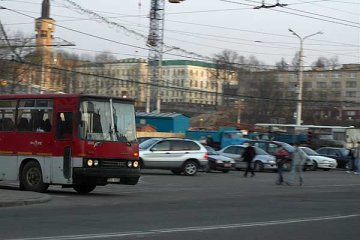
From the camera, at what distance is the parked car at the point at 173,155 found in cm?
2914

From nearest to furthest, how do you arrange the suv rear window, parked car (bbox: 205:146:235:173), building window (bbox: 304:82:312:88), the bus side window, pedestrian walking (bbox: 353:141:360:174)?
the bus side window, the suv rear window, parked car (bbox: 205:146:235:173), pedestrian walking (bbox: 353:141:360:174), building window (bbox: 304:82:312:88)

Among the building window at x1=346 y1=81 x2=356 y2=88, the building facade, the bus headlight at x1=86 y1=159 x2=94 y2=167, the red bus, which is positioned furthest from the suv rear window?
the building window at x1=346 y1=81 x2=356 y2=88

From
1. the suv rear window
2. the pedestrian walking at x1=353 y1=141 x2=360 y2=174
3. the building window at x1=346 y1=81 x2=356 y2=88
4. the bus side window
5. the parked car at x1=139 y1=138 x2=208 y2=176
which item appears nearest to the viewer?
the bus side window

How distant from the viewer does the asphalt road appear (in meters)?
10.0

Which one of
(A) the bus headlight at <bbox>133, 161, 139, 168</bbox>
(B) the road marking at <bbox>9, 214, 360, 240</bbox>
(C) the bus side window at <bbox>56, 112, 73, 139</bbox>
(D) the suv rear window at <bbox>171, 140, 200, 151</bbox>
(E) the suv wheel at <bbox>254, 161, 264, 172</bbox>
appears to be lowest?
(E) the suv wheel at <bbox>254, 161, 264, 172</bbox>

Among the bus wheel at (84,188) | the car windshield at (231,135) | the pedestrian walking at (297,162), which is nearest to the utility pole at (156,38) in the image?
the car windshield at (231,135)

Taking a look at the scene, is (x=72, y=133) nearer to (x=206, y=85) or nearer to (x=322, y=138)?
(x=322, y=138)

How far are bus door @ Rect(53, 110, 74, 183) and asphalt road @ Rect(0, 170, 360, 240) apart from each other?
0.72 m

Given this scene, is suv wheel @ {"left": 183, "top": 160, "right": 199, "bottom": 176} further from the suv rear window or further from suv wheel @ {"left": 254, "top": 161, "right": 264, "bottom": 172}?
suv wheel @ {"left": 254, "top": 161, "right": 264, "bottom": 172}

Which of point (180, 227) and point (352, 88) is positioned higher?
point (352, 88)

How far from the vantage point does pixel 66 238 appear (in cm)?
917

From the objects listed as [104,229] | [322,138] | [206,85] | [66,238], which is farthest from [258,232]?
[206,85]

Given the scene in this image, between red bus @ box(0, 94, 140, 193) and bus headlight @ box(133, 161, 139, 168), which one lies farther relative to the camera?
bus headlight @ box(133, 161, 139, 168)

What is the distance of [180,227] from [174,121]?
44274mm
